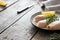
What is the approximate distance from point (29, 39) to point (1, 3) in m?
0.65

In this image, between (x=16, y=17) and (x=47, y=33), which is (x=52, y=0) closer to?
(x=16, y=17)

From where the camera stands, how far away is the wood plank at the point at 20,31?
1.04m

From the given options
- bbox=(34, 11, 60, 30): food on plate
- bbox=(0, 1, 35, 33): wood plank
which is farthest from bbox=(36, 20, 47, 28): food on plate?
bbox=(0, 1, 35, 33): wood plank

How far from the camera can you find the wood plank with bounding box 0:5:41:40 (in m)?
1.04

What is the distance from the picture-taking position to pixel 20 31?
3.61ft

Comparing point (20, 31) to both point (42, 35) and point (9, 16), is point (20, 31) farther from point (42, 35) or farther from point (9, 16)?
point (9, 16)

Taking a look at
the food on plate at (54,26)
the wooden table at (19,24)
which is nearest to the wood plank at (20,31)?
the wooden table at (19,24)

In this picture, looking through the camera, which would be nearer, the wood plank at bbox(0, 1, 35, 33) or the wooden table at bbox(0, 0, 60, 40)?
the wooden table at bbox(0, 0, 60, 40)

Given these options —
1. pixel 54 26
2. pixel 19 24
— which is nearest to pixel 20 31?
pixel 19 24

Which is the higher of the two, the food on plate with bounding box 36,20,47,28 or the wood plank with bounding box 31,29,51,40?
the food on plate with bounding box 36,20,47,28

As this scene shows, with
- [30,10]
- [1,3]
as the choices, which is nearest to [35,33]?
[30,10]

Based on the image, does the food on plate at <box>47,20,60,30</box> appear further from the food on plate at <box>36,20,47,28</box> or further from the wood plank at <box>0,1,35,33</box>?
the wood plank at <box>0,1,35,33</box>

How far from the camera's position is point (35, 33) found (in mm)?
1065

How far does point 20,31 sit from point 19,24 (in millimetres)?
103
